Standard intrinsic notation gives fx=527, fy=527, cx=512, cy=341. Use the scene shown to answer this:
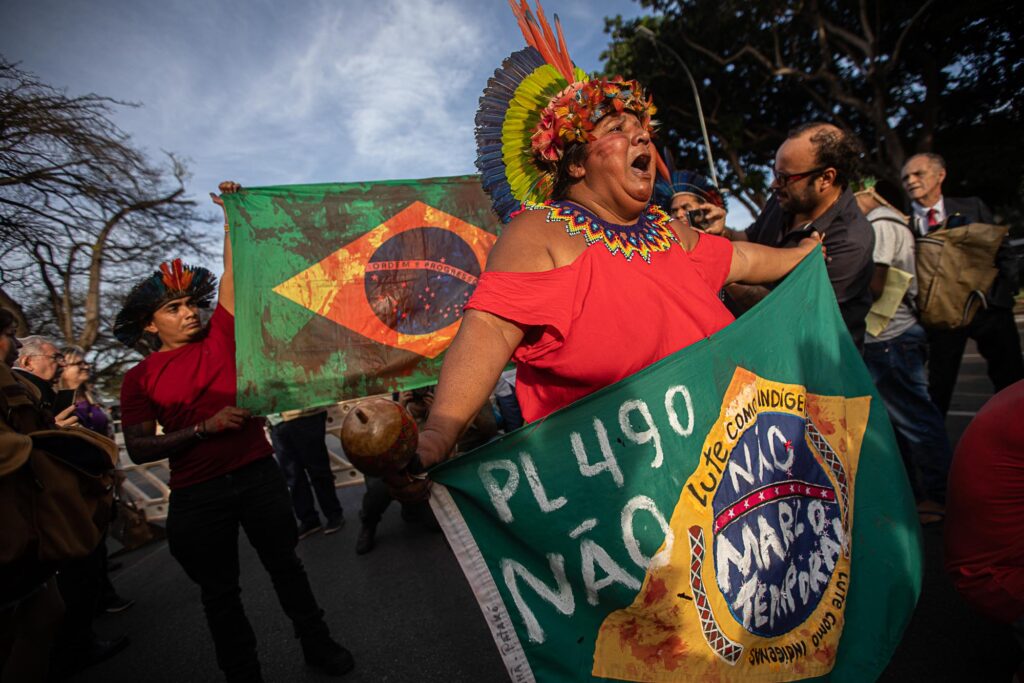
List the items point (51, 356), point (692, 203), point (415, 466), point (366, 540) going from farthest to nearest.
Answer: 1. point (366, 540)
2. point (51, 356)
3. point (692, 203)
4. point (415, 466)

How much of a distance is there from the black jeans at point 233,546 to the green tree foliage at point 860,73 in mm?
12668

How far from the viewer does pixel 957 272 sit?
10.1ft

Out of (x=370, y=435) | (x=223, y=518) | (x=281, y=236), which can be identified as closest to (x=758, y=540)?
(x=370, y=435)

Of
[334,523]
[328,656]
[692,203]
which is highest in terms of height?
[692,203]

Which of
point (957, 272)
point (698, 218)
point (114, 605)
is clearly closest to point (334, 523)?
point (114, 605)

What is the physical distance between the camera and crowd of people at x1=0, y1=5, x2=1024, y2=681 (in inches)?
52.5

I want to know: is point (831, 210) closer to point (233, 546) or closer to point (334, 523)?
point (233, 546)

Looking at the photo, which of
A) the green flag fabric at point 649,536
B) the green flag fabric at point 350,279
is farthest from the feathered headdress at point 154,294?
the green flag fabric at point 649,536

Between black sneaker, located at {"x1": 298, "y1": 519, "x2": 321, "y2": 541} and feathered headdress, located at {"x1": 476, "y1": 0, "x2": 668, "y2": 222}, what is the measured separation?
403 centimetres

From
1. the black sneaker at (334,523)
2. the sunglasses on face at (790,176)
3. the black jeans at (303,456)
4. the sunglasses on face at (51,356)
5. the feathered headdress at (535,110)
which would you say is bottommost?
the black sneaker at (334,523)

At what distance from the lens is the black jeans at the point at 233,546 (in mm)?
2283

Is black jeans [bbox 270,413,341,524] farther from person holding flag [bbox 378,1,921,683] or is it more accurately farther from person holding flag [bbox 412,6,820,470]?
person holding flag [bbox 378,1,921,683]

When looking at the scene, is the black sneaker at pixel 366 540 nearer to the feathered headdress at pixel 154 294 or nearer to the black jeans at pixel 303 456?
the black jeans at pixel 303 456

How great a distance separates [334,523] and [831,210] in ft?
15.2
